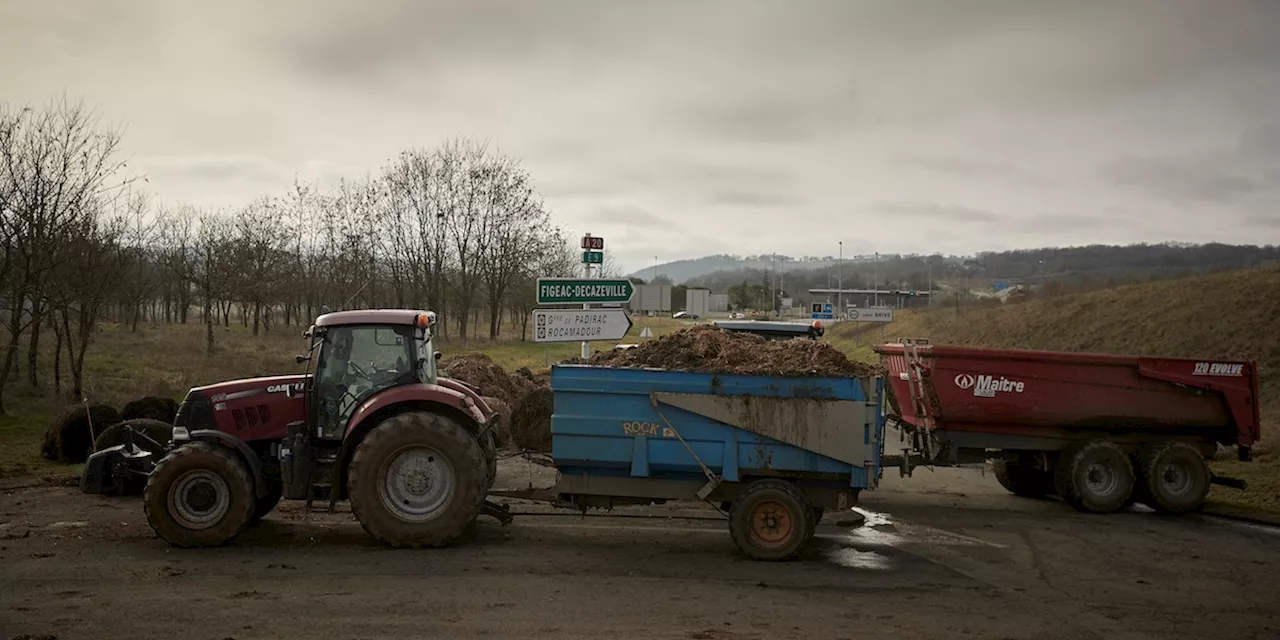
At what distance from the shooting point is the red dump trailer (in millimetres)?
12117

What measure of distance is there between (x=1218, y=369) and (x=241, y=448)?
39.1ft

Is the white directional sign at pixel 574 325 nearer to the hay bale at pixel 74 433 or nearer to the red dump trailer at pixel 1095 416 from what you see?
the red dump trailer at pixel 1095 416

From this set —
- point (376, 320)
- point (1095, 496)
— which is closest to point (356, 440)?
point (376, 320)

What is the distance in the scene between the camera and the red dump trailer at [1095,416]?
39.8 feet

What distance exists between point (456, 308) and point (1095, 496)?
47.0 m

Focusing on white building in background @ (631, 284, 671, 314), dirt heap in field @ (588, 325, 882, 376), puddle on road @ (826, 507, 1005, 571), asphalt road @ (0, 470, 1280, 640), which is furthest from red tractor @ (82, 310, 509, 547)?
white building in background @ (631, 284, 671, 314)

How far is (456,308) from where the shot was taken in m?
55.9

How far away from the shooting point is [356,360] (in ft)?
30.9

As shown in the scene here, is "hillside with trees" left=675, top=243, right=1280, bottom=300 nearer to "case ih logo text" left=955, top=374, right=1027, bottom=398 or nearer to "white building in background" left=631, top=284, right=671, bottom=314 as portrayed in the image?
"white building in background" left=631, top=284, right=671, bottom=314

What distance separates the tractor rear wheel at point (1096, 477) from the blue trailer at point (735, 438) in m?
4.44

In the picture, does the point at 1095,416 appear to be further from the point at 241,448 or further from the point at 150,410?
the point at 150,410

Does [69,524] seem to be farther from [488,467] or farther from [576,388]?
[576,388]

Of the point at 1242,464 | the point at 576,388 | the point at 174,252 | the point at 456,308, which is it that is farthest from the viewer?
the point at 456,308

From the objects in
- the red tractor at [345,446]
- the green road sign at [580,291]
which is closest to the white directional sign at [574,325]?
the green road sign at [580,291]
